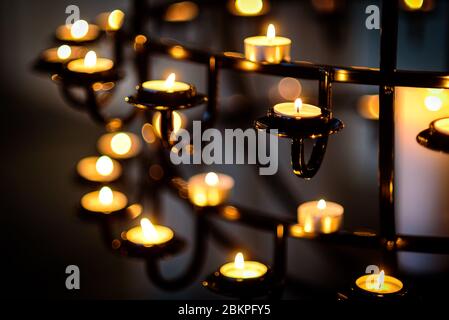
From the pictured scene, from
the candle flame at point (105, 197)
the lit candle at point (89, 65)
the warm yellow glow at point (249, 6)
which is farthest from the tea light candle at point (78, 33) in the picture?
the warm yellow glow at point (249, 6)

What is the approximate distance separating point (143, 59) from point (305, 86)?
2230mm

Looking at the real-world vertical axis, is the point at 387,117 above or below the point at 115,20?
below

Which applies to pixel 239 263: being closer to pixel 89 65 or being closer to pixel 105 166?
pixel 89 65

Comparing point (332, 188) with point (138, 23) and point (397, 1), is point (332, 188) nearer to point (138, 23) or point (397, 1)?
point (138, 23)

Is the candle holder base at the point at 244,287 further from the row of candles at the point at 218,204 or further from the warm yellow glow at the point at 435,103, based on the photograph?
the warm yellow glow at the point at 435,103

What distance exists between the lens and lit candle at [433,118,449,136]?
3.20ft

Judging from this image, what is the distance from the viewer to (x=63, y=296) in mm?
3035

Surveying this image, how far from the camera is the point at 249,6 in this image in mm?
2551

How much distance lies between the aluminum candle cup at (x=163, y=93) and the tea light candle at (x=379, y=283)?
428 mm

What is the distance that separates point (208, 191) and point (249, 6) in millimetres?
1288

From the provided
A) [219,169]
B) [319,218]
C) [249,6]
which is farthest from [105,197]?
[219,169]

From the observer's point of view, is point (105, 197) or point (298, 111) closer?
point (298, 111)

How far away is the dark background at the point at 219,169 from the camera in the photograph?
3111 millimetres
